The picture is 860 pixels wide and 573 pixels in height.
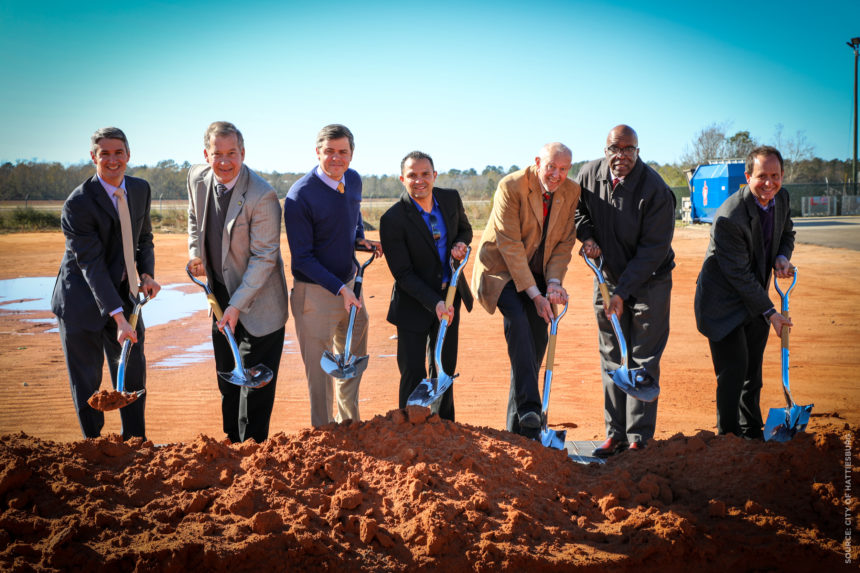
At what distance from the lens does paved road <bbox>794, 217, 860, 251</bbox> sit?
1936cm

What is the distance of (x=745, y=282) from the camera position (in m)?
4.18

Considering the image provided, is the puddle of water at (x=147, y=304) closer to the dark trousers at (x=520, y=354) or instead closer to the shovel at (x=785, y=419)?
the dark trousers at (x=520, y=354)

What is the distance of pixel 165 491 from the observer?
10.4 feet

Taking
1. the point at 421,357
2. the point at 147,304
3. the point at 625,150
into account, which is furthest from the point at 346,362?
the point at 147,304

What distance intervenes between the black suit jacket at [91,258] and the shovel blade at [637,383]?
11.0 feet

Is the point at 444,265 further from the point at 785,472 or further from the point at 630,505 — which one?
the point at 785,472

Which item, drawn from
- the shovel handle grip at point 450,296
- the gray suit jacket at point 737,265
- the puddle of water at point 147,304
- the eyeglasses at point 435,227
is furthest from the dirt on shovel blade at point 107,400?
the puddle of water at point 147,304

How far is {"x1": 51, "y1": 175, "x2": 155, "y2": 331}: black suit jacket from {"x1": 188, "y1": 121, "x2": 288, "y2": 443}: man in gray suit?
49cm

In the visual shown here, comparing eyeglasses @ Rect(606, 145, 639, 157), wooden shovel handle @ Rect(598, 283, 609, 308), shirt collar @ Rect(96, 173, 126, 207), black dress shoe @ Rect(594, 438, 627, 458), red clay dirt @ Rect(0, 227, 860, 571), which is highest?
eyeglasses @ Rect(606, 145, 639, 157)

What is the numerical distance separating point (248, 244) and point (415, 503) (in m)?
2.14

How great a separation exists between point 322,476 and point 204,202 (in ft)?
6.61

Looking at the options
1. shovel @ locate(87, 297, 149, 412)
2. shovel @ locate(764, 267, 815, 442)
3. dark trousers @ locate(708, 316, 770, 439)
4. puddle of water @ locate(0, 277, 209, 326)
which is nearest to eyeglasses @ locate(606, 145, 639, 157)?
dark trousers @ locate(708, 316, 770, 439)

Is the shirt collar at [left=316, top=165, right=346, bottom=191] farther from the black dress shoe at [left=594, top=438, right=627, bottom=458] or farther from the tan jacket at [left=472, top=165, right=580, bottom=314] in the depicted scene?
the black dress shoe at [left=594, top=438, right=627, bottom=458]

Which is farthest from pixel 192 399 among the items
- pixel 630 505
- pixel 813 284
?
pixel 813 284
